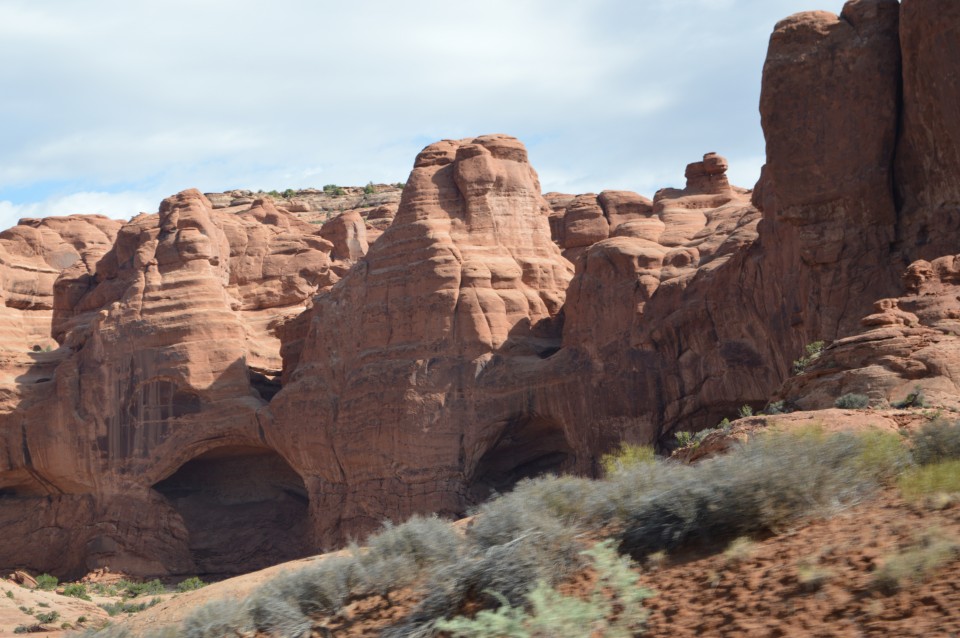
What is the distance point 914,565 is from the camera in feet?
25.7

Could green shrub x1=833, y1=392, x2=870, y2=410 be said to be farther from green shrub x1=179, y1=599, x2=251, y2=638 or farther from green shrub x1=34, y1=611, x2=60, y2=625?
green shrub x1=34, y1=611, x2=60, y2=625

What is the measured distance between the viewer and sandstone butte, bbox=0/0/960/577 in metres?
25.5

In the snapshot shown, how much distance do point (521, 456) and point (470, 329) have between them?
4.16m

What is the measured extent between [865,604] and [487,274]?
29.3 meters

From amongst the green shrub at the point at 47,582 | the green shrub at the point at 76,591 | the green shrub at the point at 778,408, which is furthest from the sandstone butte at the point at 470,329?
the green shrub at the point at 76,591

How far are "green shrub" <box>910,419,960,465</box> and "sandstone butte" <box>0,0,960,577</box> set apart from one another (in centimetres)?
784

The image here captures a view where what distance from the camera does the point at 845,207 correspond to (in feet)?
85.5

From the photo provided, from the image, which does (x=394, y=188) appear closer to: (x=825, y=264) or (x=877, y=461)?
(x=825, y=264)

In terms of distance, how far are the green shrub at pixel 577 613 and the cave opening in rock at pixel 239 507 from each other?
3167 cm

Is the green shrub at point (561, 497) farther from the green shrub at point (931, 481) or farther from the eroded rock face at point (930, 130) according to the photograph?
the eroded rock face at point (930, 130)

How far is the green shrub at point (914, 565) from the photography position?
7.77 m

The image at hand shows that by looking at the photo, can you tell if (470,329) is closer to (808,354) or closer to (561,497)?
(808,354)

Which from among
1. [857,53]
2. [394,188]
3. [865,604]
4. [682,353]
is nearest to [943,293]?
[857,53]

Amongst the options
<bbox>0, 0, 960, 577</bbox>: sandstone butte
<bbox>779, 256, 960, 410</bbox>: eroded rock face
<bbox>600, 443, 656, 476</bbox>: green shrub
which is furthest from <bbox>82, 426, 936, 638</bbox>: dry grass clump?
<bbox>600, 443, 656, 476</bbox>: green shrub
